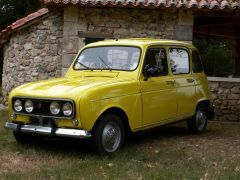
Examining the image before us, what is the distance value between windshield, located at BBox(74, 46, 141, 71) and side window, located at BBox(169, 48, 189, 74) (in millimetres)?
965

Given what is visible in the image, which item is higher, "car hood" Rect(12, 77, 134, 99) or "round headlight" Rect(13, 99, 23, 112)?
"car hood" Rect(12, 77, 134, 99)

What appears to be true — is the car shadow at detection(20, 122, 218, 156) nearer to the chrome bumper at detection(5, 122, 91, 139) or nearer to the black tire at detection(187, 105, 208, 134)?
the black tire at detection(187, 105, 208, 134)

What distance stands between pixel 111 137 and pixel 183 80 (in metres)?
2.29

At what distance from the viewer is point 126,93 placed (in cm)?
688

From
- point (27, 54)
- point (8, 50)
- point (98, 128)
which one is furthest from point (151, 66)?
point (8, 50)

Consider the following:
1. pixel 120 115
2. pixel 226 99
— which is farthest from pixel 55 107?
pixel 226 99

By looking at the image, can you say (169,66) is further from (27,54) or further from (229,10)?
(27,54)

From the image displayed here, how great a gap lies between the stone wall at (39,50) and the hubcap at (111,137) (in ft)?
18.3

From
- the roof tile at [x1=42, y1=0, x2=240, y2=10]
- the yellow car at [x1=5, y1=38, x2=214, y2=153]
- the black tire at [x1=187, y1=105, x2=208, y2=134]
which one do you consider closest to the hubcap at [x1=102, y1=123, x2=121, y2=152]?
the yellow car at [x1=5, y1=38, x2=214, y2=153]

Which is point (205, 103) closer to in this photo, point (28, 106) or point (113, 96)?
point (113, 96)

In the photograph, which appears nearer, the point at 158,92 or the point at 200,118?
the point at 158,92

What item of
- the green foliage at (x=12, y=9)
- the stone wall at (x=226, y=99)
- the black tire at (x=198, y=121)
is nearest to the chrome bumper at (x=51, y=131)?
the black tire at (x=198, y=121)

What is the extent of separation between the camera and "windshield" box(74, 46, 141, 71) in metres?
7.45

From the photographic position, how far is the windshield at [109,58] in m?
7.45
